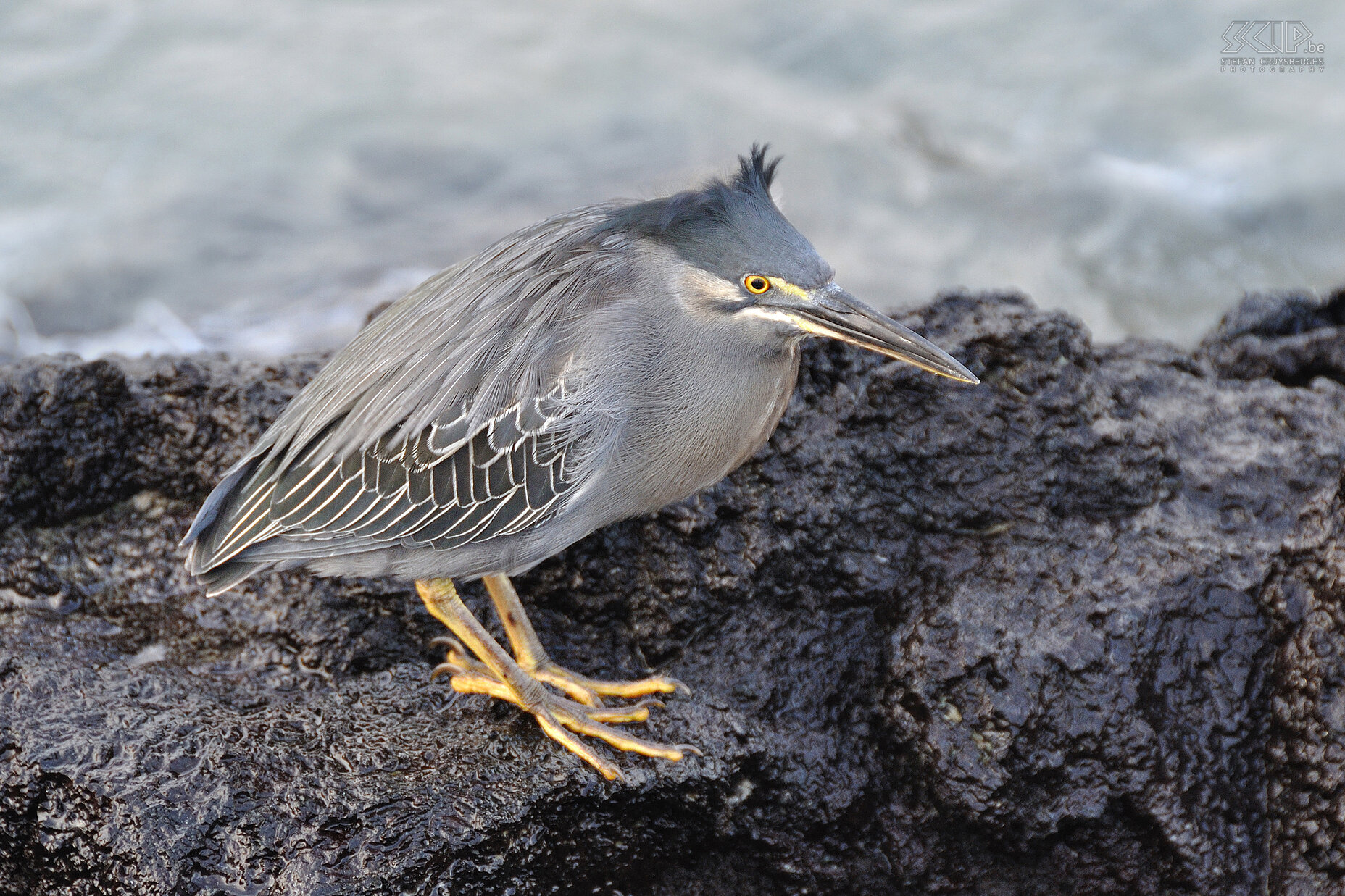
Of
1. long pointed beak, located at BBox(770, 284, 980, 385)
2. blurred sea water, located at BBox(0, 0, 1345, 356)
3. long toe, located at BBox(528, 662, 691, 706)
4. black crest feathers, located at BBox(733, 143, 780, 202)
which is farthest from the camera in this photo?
blurred sea water, located at BBox(0, 0, 1345, 356)

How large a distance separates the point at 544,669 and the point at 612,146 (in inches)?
275

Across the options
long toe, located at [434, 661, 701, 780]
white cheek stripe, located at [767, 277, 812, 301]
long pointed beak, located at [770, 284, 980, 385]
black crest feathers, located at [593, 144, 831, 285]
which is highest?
black crest feathers, located at [593, 144, 831, 285]

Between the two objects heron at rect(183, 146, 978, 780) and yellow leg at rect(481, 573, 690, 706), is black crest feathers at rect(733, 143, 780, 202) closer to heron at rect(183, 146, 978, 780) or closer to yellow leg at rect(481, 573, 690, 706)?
heron at rect(183, 146, 978, 780)

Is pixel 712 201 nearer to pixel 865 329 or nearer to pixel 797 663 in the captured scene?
pixel 865 329

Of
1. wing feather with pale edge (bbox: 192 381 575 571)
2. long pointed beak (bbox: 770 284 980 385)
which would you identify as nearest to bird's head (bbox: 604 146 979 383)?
long pointed beak (bbox: 770 284 980 385)

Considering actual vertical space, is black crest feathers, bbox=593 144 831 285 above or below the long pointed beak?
above

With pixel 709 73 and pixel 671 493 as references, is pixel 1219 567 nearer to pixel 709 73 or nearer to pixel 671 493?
pixel 671 493

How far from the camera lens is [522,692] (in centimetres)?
358

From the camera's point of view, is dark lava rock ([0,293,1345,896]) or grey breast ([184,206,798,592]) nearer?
dark lava rock ([0,293,1345,896])

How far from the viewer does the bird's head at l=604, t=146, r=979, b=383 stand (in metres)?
3.32

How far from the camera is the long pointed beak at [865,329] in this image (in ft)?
10.8

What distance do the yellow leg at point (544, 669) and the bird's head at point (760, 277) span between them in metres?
1.13

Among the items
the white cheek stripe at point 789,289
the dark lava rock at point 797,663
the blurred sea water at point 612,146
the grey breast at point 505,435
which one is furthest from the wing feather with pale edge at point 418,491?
the blurred sea water at point 612,146

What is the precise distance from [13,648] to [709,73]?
8.55 m
